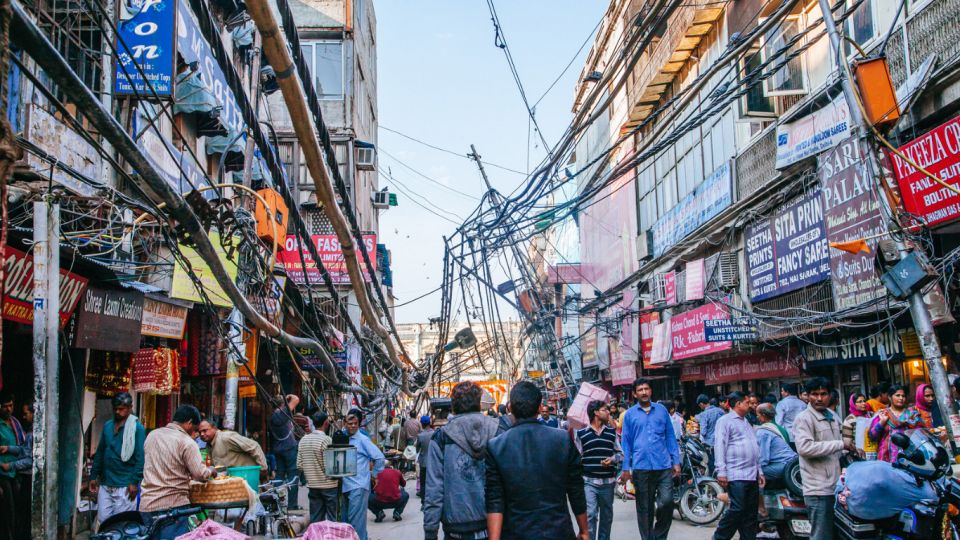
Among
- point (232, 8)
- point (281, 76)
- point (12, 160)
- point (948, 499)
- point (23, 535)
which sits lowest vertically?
point (23, 535)

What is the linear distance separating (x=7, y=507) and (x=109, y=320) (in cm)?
256

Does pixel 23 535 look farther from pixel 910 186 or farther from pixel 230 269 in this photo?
pixel 910 186

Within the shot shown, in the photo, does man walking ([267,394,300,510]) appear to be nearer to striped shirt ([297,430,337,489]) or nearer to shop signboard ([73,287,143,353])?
shop signboard ([73,287,143,353])

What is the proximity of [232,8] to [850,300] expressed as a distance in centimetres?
1301

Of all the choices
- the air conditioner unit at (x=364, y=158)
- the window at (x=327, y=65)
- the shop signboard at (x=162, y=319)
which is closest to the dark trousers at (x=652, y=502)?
the shop signboard at (x=162, y=319)

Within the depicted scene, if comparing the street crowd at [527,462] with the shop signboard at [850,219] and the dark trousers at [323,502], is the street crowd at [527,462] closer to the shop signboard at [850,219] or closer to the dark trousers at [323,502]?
the dark trousers at [323,502]

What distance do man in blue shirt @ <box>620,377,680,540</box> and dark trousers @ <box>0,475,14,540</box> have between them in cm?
660

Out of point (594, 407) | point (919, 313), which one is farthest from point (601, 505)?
point (919, 313)

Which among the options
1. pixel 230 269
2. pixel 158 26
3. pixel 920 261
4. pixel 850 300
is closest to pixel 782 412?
pixel 920 261

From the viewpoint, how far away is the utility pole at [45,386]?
21.1 ft

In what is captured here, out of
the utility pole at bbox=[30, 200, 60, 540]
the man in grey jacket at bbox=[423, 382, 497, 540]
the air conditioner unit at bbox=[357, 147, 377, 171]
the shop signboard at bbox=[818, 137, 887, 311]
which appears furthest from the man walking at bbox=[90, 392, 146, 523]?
the air conditioner unit at bbox=[357, 147, 377, 171]

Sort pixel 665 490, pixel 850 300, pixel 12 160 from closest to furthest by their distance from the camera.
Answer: pixel 12 160, pixel 665 490, pixel 850 300

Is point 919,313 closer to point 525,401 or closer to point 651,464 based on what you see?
point 651,464

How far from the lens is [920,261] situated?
7.61m
